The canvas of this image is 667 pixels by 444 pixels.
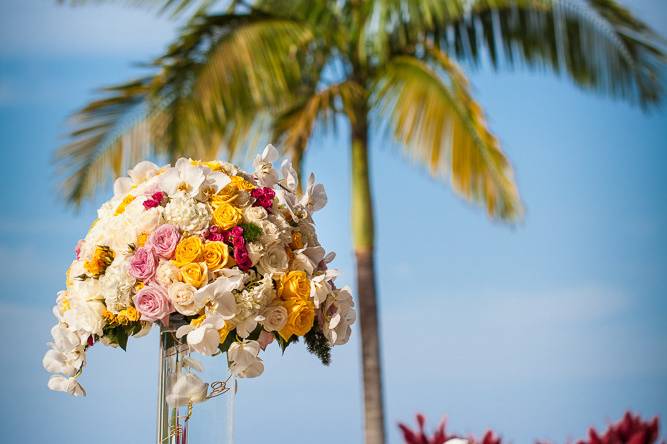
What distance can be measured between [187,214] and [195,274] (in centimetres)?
13

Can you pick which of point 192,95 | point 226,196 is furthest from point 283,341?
point 192,95

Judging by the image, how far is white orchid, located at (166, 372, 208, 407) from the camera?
5.67ft

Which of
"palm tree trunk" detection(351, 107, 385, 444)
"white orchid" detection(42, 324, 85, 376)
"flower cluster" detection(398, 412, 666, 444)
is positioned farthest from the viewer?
"palm tree trunk" detection(351, 107, 385, 444)

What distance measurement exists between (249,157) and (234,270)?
15.6 ft

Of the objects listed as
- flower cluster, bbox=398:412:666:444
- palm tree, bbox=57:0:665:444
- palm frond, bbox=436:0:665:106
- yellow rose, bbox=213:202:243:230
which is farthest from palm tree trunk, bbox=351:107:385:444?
flower cluster, bbox=398:412:666:444

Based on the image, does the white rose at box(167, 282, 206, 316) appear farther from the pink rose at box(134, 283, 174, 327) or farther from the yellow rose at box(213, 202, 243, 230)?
the yellow rose at box(213, 202, 243, 230)

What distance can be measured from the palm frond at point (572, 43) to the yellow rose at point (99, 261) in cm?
473

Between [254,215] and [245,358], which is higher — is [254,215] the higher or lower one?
the higher one

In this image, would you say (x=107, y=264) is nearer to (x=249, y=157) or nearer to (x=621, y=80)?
(x=249, y=157)

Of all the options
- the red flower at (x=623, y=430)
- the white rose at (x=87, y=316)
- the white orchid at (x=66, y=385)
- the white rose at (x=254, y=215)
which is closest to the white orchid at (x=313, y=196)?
the white rose at (x=254, y=215)

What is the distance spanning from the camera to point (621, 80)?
6.20m

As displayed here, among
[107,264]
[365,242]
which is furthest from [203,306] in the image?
[365,242]

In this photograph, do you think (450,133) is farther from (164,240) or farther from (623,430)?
(623,430)

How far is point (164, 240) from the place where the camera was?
1.73 m
